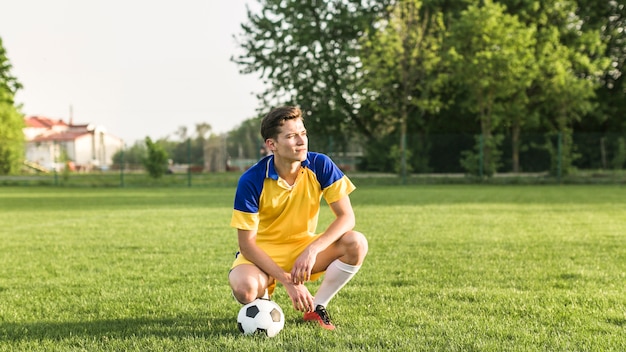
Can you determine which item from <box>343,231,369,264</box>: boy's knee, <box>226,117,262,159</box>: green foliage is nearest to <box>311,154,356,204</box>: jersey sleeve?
<box>343,231,369,264</box>: boy's knee

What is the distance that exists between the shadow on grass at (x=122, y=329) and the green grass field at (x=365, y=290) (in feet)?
0.04

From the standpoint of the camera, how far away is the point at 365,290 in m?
5.13

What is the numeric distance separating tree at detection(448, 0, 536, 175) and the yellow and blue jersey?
71.3 feet

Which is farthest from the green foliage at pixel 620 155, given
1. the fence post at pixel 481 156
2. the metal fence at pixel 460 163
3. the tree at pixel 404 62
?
the tree at pixel 404 62

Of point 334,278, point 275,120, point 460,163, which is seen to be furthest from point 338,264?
point 460,163

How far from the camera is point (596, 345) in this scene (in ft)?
11.5

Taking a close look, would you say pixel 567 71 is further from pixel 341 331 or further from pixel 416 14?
pixel 341 331

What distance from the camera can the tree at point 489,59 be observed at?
25.1 meters

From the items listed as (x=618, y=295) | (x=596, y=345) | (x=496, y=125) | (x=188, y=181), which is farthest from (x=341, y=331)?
(x=496, y=125)

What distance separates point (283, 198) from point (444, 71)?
2509 cm

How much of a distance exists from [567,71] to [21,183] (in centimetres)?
2358

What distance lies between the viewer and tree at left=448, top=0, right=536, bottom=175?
25.1m

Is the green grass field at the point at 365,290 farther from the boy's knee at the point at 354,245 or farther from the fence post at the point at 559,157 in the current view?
the fence post at the point at 559,157

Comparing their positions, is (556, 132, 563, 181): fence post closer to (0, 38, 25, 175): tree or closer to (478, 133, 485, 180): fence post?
(478, 133, 485, 180): fence post
